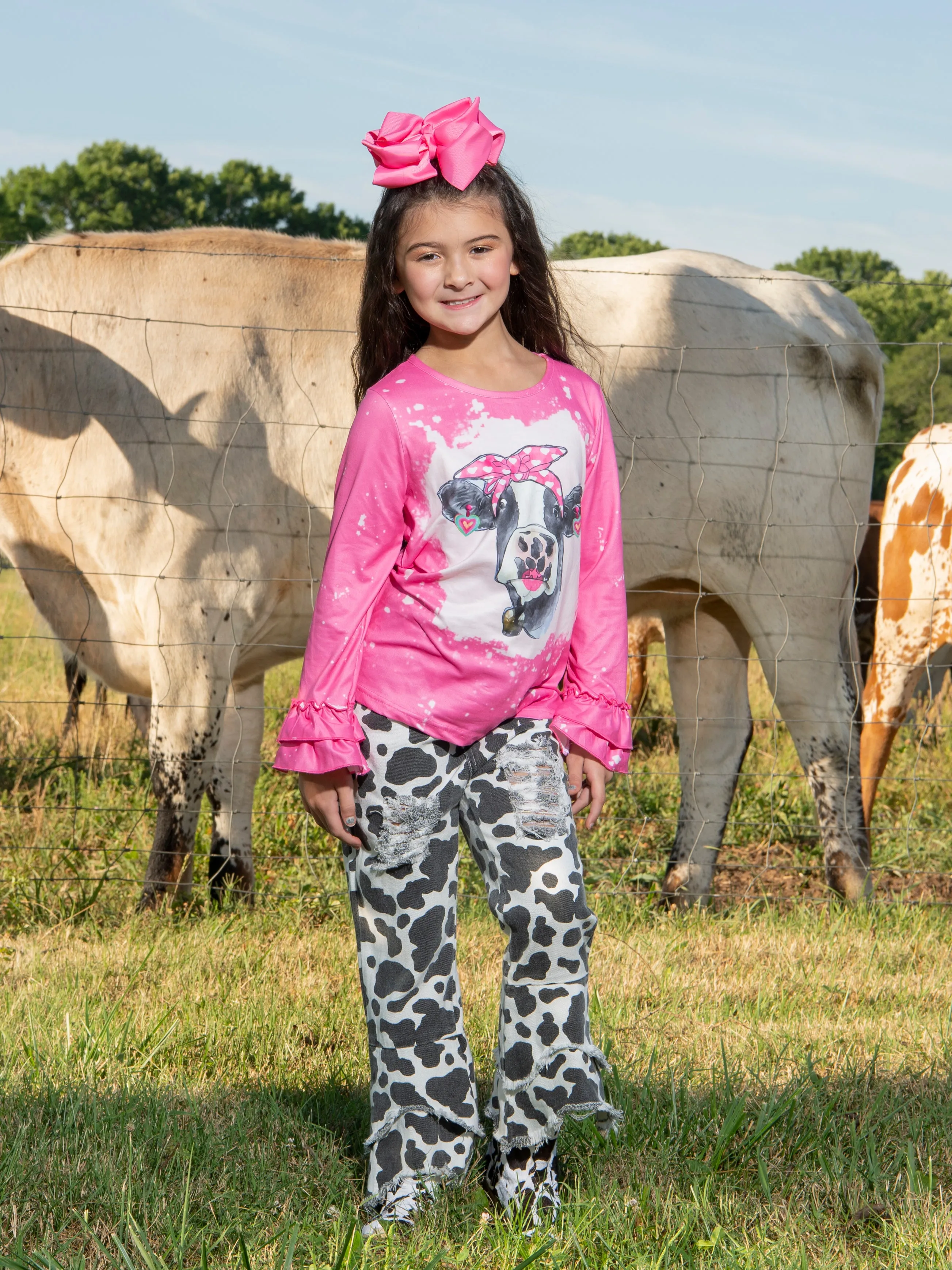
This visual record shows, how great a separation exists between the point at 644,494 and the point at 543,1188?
2.94 m

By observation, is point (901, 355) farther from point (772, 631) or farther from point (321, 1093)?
point (321, 1093)

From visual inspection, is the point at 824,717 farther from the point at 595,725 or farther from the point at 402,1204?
the point at 402,1204

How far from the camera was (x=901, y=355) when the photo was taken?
3603 cm

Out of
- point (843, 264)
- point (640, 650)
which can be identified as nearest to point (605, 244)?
point (843, 264)

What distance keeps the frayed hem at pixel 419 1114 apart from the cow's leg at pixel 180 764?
233 centimetres

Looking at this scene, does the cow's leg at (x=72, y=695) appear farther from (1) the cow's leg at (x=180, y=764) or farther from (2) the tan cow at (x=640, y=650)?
(2) the tan cow at (x=640, y=650)

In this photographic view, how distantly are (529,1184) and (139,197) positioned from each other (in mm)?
44878

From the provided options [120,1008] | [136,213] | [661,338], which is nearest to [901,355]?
[136,213]

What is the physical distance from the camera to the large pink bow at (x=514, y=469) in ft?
6.47

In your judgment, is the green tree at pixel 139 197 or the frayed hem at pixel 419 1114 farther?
the green tree at pixel 139 197

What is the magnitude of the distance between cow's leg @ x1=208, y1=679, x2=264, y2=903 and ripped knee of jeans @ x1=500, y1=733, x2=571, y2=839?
250 cm

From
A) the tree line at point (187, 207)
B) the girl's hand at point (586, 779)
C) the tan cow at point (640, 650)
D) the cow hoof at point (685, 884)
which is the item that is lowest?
the cow hoof at point (685, 884)

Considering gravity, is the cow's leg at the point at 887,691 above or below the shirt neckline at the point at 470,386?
below

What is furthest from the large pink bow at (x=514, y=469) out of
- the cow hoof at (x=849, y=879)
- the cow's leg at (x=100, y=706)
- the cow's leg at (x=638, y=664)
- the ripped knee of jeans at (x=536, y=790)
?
the cow's leg at (x=638, y=664)
